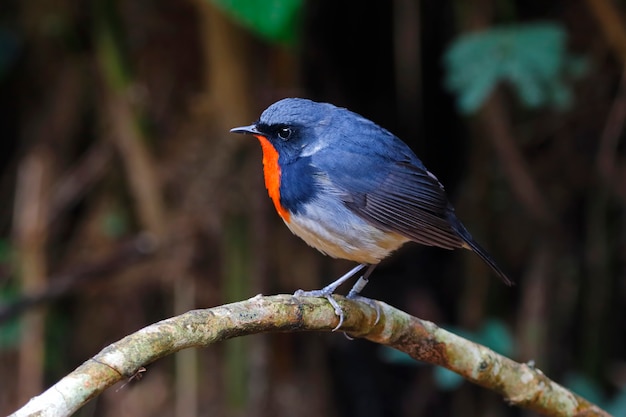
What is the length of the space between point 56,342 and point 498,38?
3.20 m

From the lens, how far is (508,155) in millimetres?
4227

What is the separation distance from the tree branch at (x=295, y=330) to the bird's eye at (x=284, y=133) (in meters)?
0.69

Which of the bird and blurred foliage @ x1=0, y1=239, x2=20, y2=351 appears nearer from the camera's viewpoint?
the bird

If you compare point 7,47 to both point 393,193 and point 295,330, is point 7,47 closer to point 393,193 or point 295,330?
point 393,193

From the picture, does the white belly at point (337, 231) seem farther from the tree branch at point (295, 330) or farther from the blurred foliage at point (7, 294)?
the blurred foliage at point (7, 294)

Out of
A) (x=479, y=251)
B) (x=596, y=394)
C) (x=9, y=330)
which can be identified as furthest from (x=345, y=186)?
(x=9, y=330)

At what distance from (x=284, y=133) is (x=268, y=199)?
1.41 metres

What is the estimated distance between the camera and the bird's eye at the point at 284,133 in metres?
2.87

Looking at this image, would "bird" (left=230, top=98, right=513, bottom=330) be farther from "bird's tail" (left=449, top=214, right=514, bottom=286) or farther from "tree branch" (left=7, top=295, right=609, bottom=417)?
"tree branch" (left=7, top=295, right=609, bottom=417)

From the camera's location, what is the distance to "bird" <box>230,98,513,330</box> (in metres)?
2.78

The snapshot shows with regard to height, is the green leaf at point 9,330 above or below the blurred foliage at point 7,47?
below

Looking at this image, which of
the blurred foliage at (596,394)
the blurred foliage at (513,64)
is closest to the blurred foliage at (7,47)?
the blurred foliage at (513,64)

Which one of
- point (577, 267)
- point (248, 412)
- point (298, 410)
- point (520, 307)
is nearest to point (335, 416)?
point (298, 410)

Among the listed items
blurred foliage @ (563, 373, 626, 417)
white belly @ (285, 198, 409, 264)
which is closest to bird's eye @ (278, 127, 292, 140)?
white belly @ (285, 198, 409, 264)
